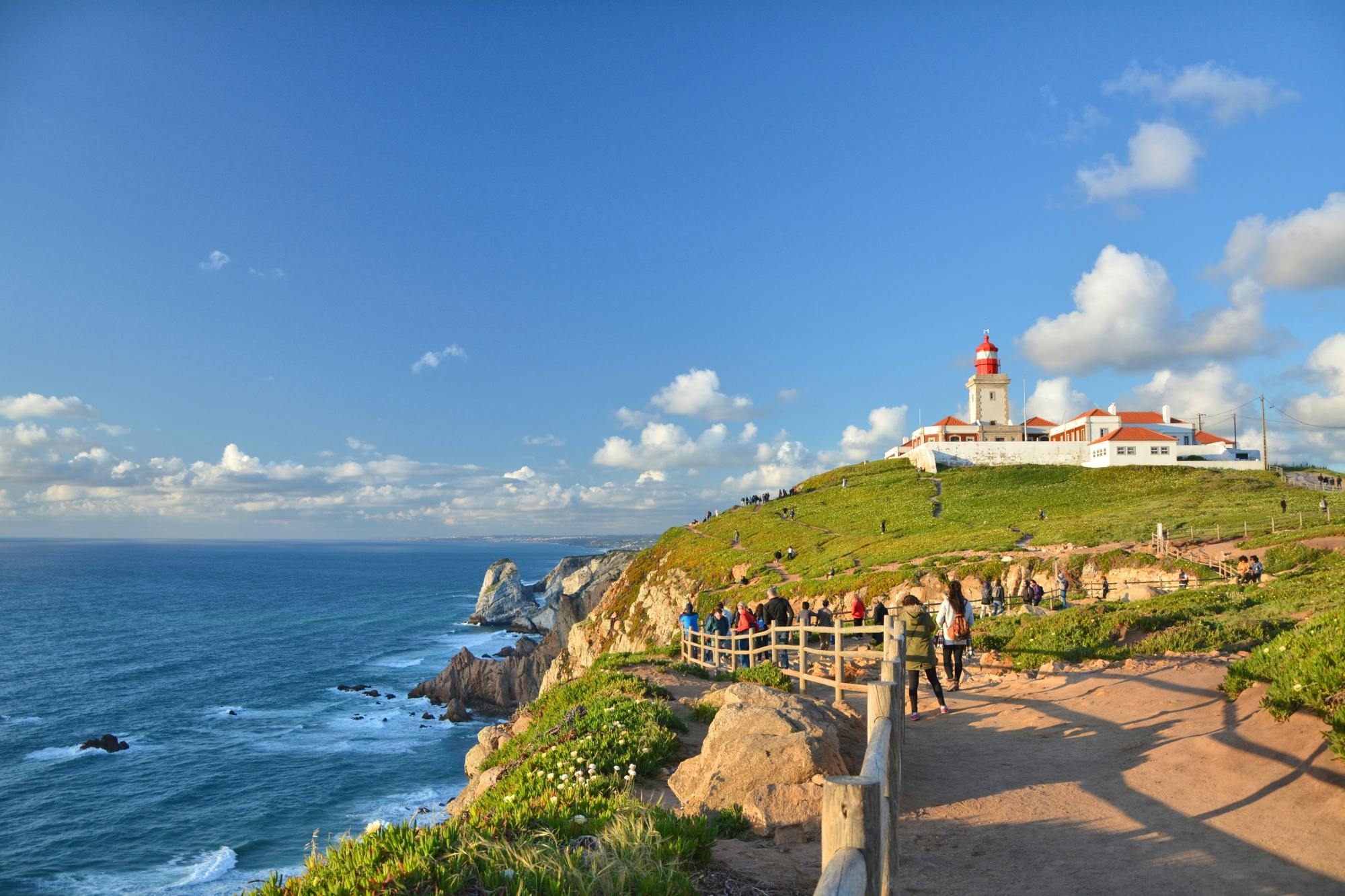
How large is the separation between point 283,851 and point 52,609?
97.6 meters

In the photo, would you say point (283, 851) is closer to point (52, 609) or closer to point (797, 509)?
point (797, 509)

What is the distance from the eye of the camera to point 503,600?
93.9m

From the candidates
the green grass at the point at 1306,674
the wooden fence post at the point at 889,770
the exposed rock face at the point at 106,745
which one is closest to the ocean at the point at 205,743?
the exposed rock face at the point at 106,745

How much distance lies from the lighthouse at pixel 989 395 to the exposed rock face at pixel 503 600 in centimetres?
6495

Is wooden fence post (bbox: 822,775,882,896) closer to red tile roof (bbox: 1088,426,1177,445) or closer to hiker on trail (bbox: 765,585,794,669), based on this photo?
hiker on trail (bbox: 765,585,794,669)

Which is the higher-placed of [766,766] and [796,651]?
[766,766]

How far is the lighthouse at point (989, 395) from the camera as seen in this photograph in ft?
315

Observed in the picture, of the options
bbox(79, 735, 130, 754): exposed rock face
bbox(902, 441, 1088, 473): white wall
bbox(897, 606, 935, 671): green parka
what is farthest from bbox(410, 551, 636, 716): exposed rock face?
bbox(902, 441, 1088, 473): white wall

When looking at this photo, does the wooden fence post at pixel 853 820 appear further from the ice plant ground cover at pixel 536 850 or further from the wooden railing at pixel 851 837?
the ice plant ground cover at pixel 536 850

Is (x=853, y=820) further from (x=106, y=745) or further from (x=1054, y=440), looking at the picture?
(x=1054, y=440)

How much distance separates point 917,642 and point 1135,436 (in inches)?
3162

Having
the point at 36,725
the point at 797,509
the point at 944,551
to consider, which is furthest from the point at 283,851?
the point at 797,509

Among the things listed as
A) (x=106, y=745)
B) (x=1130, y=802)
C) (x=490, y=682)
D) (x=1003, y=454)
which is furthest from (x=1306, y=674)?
(x=1003, y=454)

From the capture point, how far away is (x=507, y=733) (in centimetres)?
1809
